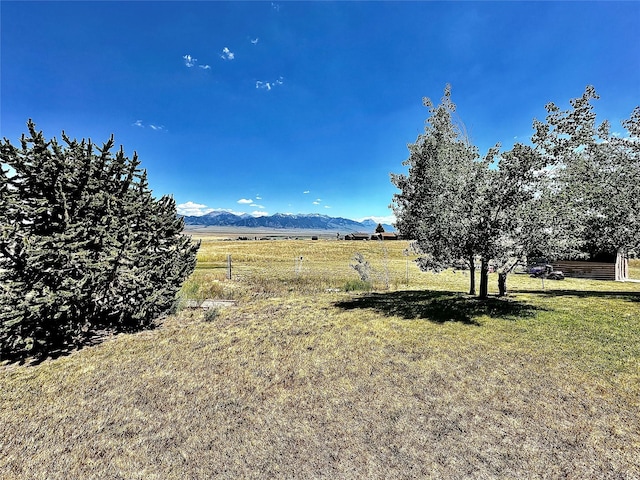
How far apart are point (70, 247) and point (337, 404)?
6.60 m

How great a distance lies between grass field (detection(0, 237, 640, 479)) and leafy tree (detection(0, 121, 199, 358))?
1.02m

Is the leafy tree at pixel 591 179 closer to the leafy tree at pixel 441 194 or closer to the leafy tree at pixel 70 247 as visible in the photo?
the leafy tree at pixel 441 194

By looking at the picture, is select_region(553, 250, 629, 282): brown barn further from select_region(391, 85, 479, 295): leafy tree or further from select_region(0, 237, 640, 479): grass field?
select_region(0, 237, 640, 479): grass field

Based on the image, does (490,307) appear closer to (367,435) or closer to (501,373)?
(501,373)

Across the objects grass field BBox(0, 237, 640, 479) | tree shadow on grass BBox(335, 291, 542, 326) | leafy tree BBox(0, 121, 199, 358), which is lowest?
grass field BBox(0, 237, 640, 479)

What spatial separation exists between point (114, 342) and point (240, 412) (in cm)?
531

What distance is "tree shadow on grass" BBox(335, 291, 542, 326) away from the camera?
971cm

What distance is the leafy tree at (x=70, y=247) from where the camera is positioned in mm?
6512

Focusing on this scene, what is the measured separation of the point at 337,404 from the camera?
4.74 metres

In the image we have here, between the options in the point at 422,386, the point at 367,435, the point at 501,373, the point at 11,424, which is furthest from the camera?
the point at 501,373

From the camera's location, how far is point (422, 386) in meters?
5.27

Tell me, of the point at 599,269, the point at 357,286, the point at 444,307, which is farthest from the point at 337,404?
the point at 599,269

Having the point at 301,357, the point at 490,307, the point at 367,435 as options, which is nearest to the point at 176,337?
the point at 301,357

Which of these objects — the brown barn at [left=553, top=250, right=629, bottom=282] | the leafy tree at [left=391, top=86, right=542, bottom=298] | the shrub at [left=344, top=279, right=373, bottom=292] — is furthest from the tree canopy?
the brown barn at [left=553, top=250, right=629, bottom=282]
